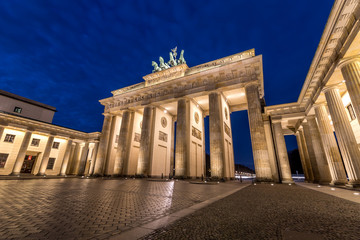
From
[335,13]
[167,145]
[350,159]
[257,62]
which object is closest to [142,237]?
[335,13]

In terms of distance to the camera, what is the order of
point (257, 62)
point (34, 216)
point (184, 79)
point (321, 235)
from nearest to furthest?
point (321, 235), point (34, 216), point (257, 62), point (184, 79)

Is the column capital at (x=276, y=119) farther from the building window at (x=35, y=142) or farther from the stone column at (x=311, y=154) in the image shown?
the building window at (x=35, y=142)

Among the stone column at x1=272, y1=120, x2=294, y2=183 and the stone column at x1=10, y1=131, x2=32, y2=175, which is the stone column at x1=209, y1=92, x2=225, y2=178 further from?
the stone column at x1=10, y1=131, x2=32, y2=175

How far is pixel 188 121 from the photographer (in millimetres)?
19531

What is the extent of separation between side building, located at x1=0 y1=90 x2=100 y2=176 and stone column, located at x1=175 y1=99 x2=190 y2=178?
18.4 meters

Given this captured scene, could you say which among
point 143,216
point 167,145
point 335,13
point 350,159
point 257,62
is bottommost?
point 143,216

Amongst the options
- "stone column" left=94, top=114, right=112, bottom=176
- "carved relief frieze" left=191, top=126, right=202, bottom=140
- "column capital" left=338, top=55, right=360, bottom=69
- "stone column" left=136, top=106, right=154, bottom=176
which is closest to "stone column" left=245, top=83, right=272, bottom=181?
"column capital" left=338, top=55, right=360, bottom=69

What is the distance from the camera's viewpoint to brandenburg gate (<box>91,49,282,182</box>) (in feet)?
52.9

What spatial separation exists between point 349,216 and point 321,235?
6.75 ft

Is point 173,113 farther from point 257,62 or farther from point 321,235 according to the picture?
point 321,235

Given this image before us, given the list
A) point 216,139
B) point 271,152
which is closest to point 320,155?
point 271,152

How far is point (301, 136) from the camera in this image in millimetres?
22172

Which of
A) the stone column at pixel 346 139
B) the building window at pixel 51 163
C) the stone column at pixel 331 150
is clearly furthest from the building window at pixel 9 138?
the stone column at pixel 331 150

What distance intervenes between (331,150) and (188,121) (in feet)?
46.0
